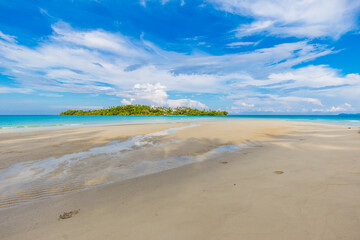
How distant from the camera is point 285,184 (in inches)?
161

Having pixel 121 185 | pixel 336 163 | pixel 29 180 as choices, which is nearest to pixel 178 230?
pixel 121 185

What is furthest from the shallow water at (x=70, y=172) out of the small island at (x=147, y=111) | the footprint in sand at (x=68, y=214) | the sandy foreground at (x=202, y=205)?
the small island at (x=147, y=111)

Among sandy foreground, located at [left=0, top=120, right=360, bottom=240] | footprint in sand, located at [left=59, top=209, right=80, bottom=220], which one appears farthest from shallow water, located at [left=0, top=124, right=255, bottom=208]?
footprint in sand, located at [left=59, top=209, right=80, bottom=220]

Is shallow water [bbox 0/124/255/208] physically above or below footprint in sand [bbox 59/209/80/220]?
below

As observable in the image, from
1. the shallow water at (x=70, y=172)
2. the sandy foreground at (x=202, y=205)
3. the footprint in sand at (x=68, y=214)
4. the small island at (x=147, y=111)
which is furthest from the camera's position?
the small island at (x=147, y=111)

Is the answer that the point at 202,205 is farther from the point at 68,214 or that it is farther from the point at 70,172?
the point at 70,172

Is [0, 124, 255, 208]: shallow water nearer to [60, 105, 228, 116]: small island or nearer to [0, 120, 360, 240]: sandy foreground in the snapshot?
[0, 120, 360, 240]: sandy foreground

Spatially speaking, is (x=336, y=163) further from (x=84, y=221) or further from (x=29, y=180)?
(x=29, y=180)

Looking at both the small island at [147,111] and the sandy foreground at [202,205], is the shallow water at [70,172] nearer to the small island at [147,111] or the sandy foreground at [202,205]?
the sandy foreground at [202,205]

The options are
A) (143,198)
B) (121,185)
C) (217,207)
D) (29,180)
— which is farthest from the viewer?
(29,180)

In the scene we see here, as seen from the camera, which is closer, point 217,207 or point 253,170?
point 217,207

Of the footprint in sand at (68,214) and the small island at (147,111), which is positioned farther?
the small island at (147,111)

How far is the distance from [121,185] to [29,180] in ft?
10.0

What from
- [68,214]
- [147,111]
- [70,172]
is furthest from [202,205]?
[147,111]
